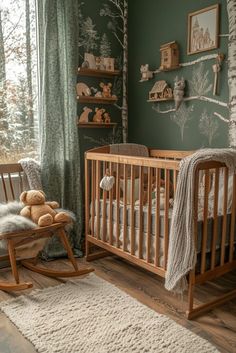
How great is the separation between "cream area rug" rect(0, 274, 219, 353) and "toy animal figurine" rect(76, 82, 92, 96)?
172cm

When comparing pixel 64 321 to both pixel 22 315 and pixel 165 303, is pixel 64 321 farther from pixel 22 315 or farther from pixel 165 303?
pixel 165 303

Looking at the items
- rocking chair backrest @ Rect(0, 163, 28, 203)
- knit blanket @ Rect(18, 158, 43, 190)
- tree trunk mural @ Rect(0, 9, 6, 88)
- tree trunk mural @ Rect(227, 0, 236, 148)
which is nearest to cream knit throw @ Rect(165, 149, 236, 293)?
tree trunk mural @ Rect(227, 0, 236, 148)

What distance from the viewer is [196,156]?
1.80 metres

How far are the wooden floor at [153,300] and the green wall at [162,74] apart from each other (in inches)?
43.8

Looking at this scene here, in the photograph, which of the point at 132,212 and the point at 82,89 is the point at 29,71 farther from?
the point at 132,212

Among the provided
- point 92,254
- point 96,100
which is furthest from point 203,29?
point 92,254

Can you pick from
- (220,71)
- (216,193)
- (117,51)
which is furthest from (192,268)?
(117,51)

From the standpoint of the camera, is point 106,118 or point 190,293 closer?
point 190,293

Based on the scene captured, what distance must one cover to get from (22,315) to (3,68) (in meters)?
1.89

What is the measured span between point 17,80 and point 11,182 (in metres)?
0.86

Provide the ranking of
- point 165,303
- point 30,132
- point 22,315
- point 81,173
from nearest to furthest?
point 22,315
point 165,303
point 30,132
point 81,173

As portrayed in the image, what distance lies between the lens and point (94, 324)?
1.83 meters

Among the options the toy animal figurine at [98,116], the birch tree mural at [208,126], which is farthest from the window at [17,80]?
the birch tree mural at [208,126]

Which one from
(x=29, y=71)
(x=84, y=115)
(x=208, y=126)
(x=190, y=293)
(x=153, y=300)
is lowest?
(x=153, y=300)
